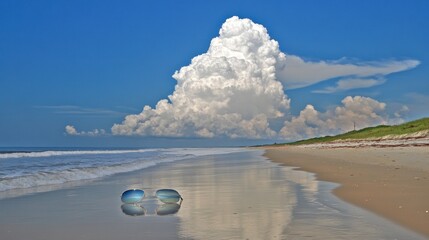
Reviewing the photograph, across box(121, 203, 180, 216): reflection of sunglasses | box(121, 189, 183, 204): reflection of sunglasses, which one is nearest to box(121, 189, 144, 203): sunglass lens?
box(121, 189, 183, 204): reflection of sunglasses

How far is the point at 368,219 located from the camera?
9.39 m

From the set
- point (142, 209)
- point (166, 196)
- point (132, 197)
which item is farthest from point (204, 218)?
point (132, 197)

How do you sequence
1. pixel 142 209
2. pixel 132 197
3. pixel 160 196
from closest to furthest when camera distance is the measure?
pixel 142 209
pixel 160 196
pixel 132 197

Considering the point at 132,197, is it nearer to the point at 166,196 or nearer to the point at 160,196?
the point at 160,196

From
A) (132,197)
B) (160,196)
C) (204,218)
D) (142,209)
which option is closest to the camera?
(204,218)

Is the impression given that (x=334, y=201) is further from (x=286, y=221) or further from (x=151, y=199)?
(x=151, y=199)

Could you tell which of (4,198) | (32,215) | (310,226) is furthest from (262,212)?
(4,198)

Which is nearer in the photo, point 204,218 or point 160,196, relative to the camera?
point 204,218

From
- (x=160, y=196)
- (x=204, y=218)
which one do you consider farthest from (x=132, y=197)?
(x=204, y=218)

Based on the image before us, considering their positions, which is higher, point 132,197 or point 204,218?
point 132,197

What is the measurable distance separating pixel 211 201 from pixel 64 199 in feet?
14.4

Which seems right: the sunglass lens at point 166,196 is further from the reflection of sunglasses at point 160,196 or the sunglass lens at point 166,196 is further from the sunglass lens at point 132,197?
the sunglass lens at point 132,197

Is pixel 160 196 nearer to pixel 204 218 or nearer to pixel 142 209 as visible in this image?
pixel 142 209

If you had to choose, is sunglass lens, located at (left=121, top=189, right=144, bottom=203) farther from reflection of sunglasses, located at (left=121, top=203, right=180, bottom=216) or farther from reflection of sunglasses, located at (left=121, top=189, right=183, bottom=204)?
reflection of sunglasses, located at (left=121, top=203, right=180, bottom=216)
